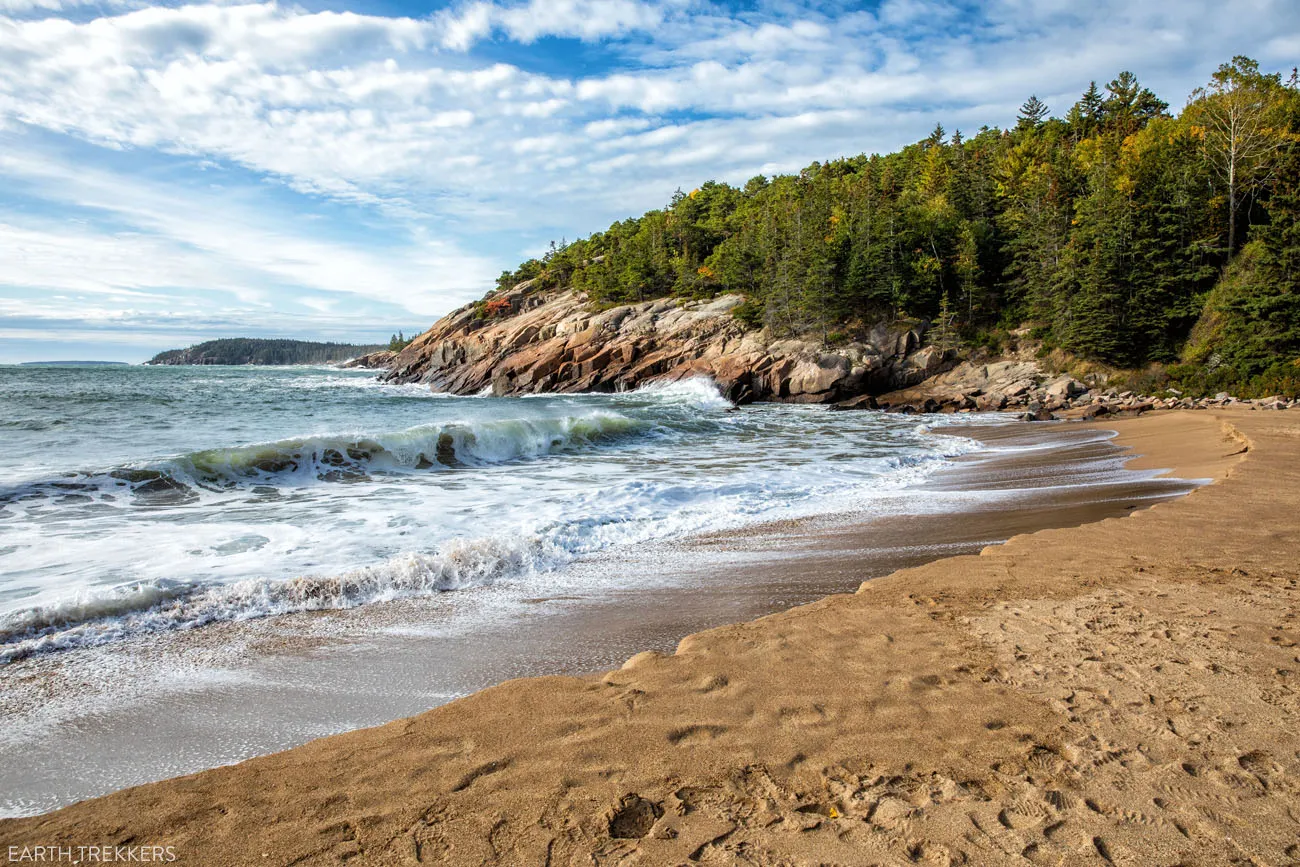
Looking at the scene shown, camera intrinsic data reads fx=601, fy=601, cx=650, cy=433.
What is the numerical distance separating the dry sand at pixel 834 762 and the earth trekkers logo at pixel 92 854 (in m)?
0.05

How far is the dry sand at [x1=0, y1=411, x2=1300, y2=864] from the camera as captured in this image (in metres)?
2.35

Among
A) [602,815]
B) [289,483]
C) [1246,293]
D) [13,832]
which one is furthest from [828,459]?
[1246,293]

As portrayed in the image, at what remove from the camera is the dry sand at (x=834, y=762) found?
7.70ft

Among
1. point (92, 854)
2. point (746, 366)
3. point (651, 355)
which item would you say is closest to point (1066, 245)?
point (746, 366)

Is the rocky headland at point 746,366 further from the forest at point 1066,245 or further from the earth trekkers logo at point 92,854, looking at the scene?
the earth trekkers logo at point 92,854

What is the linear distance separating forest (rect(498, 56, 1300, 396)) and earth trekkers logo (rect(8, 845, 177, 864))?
111 feet

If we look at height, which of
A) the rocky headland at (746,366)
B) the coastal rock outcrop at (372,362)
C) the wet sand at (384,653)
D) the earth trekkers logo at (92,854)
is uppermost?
the coastal rock outcrop at (372,362)

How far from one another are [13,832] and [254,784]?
91cm

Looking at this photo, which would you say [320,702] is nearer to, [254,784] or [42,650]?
[254,784]

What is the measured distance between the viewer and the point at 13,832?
2.60 m

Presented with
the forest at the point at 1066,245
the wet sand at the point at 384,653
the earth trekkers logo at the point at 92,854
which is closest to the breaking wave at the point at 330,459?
the wet sand at the point at 384,653

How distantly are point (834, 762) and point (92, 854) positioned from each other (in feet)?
10.4

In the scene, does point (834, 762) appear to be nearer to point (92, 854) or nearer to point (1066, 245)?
point (92, 854)

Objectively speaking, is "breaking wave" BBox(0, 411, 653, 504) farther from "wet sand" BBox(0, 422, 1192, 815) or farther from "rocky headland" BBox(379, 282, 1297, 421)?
"rocky headland" BBox(379, 282, 1297, 421)
